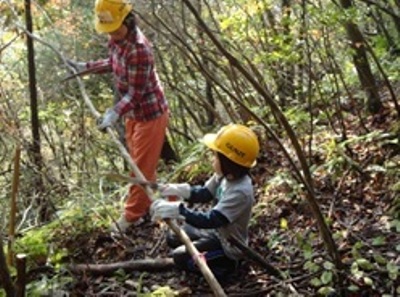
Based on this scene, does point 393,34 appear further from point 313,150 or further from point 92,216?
point 92,216

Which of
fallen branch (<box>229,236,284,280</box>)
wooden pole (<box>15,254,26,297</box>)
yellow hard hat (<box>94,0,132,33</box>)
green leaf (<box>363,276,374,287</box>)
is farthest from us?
yellow hard hat (<box>94,0,132,33</box>)

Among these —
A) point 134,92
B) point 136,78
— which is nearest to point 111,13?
point 136,78

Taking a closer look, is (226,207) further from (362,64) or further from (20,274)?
(362,64)

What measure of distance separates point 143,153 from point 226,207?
1.53 meters

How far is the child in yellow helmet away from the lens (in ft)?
12.2

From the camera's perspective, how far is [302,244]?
13.1ft

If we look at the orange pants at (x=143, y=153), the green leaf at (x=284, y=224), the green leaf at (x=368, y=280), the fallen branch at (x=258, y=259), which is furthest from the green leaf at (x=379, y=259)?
the orange pants at (x=143, y=153)

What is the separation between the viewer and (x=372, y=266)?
3367 millimetres

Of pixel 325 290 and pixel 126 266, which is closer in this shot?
pixel 325 290

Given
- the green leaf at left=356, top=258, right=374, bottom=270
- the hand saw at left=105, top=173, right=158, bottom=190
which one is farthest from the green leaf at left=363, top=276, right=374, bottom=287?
the hand saw at left=105, top=173, right=158, bottom=190

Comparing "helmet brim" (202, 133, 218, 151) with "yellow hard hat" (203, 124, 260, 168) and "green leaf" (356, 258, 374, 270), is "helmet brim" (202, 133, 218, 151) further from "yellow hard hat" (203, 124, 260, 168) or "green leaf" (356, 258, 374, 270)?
"green leaf" (356, 258, 374, 270)

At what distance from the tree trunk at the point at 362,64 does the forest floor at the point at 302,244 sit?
1.32 ft

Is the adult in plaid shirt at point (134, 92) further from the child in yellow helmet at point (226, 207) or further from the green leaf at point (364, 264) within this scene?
the green leaf at point (364, 264)

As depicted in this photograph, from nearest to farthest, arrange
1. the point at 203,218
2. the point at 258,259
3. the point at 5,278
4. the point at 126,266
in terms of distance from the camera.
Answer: the point at 5,278
the point at 258,259
the point at 203,218
the point at 126,266
